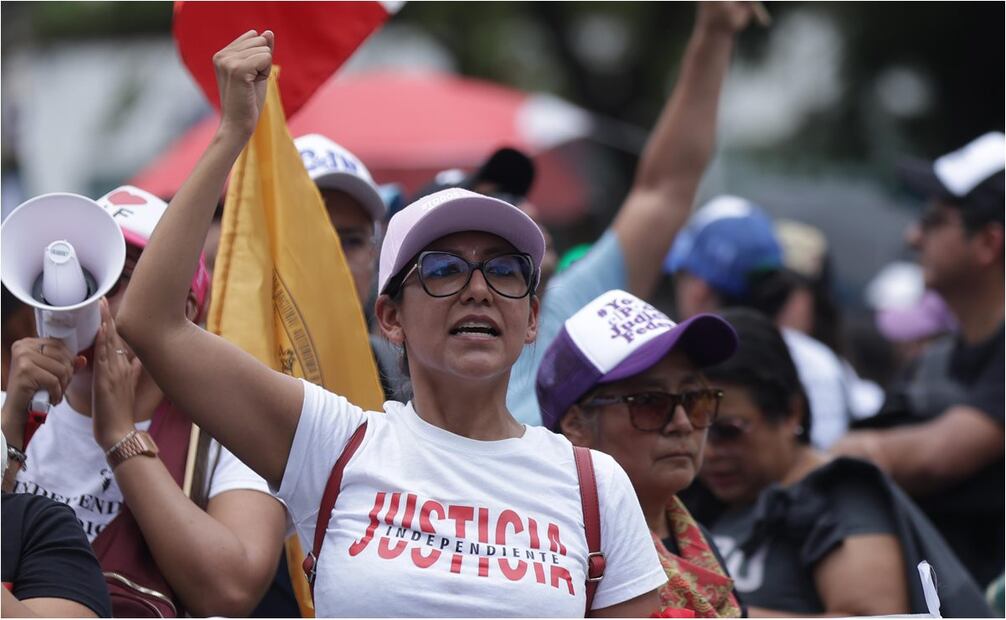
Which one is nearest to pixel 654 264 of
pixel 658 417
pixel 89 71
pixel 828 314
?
pixel 658 417

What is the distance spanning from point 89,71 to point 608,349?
645 inches

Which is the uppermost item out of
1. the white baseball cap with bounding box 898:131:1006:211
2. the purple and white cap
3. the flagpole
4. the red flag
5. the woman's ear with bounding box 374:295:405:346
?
the red flag

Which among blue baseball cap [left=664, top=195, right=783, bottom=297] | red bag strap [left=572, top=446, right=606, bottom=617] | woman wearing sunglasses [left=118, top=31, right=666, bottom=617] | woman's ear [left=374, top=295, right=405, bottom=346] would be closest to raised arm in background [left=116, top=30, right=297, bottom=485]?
woman wearing sunglasses [left=118, top=31, right=666, bottom=617]

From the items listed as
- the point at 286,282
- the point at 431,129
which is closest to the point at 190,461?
the point at 286,282

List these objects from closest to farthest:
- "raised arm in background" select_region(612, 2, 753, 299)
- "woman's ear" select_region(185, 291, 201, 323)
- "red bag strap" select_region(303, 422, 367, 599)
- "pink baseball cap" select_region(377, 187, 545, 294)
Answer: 1. "red bag strap" select_region(303, 422, 367, 599)
2. "pink baseball cap" select_region(377, 187, 545, 294)
3. "woman's ear" select_region(185, 291, 201, 323)
4. "raised arm in background" select_region(612, 2, 753, 299)

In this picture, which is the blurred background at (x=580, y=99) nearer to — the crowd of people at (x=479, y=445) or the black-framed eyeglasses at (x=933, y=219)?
the black-framed eyeglasses at (x=933, y=219)

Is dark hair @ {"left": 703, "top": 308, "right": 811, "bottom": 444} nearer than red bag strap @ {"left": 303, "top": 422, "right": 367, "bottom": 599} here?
No

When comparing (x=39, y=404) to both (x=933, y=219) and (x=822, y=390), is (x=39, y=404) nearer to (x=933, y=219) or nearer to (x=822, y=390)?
(x=933, y=219)

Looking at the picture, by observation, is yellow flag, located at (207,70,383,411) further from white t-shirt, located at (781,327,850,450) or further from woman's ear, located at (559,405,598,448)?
white t-shirt, located at (781,327,850,450)

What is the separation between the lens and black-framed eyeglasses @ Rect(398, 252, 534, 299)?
9.03 feet

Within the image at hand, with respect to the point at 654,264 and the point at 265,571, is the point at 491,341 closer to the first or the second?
the point at 265,571

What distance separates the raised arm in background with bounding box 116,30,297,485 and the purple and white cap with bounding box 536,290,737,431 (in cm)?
94

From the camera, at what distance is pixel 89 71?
1858cm

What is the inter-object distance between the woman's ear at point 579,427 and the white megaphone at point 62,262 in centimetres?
110
